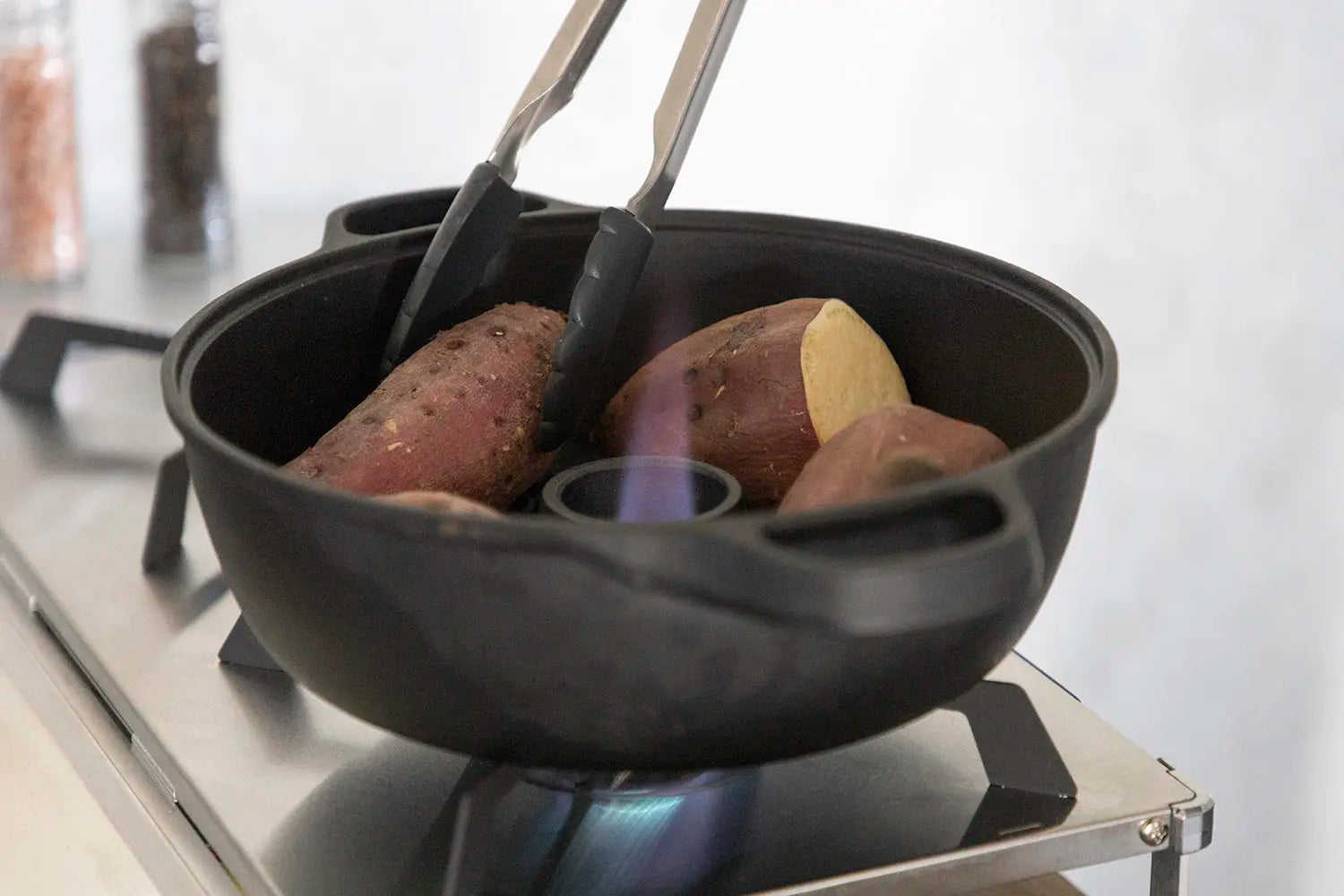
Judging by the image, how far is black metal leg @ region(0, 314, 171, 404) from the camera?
897mm

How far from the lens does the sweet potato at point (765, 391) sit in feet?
1.90

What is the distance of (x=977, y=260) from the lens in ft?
1.94

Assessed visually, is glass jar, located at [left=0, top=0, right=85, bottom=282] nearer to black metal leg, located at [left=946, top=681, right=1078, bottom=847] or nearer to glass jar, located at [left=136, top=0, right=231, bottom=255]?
glass jar, located at [left=136, top=0, right=231, bottom=255]

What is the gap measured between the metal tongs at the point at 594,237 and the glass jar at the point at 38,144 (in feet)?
1.68

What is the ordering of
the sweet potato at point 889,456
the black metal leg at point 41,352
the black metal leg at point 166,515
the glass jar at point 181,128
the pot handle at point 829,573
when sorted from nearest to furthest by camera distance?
the pot handle at point 829,573, the sweet potato at point 889,456, the black metal leg at point 166,515, the black metal leg at point 41,352, the glass jar at point 181,128

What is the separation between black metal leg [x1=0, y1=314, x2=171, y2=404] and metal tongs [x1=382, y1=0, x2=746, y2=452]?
13.7 inches

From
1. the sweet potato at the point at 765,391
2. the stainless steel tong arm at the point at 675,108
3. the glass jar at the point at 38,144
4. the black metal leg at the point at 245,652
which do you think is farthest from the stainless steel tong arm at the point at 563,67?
the glass jar at the point at 38,144

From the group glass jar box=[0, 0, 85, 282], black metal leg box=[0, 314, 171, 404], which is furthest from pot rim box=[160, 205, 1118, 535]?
glass jar box=[0, 0, 85, 282]

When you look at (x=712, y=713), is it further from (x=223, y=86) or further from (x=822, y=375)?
(x=223, y=86)

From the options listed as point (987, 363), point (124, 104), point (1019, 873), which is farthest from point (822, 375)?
point (124, 104)

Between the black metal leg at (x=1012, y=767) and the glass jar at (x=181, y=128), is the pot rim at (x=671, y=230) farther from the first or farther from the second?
the glass jar at (x=181, y=128)

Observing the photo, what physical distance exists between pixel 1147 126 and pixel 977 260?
2.26 ft

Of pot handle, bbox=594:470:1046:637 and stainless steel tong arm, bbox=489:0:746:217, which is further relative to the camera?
stainless steel tong arm, bbox=489:0:746:217

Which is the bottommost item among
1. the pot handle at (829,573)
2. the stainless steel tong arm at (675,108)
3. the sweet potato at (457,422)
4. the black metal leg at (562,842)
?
the black metal leg at (562,842)
